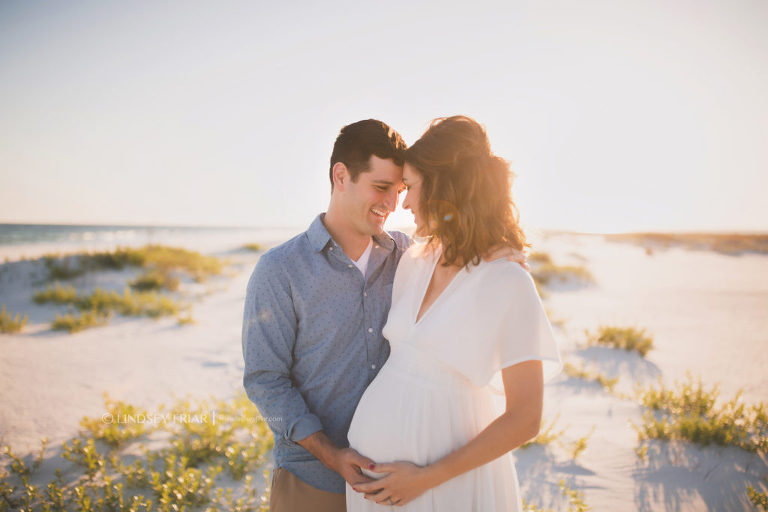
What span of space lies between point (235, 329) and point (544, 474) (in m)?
6.82

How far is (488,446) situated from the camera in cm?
154

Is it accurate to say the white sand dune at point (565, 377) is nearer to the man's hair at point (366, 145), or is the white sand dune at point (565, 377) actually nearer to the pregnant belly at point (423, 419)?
the pregnant belly at point (423, 419)

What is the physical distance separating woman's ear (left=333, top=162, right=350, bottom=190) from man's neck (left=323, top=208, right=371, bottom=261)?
0.18 meters

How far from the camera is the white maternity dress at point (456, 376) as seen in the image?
5.16 feet

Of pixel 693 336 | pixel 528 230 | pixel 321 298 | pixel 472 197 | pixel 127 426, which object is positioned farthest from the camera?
pixel 693 336

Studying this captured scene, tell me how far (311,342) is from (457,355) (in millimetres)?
907

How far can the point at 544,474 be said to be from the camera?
3.68 metres

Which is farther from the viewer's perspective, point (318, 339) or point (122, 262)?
point (122, 262)

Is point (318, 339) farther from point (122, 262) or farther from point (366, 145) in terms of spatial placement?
point (122, 262)

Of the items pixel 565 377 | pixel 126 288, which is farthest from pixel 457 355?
pixel 126 288

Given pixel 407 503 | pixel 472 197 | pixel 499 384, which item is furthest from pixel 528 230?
pixel 407 503

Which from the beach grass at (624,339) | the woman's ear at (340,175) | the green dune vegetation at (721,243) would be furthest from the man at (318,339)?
the green dune vegetation at (721,243)

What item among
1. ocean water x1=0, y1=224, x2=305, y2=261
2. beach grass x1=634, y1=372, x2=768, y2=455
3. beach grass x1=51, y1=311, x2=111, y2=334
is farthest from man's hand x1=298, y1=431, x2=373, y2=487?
ocean water x1=0, y1=224, x2=305, y2=261

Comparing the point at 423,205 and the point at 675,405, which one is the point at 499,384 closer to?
the point at 423,205
